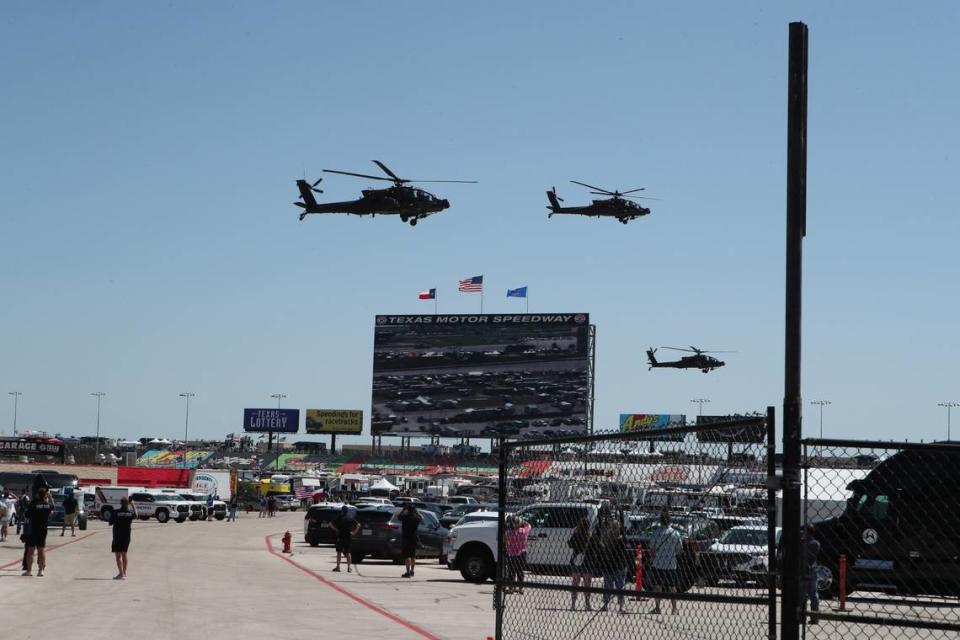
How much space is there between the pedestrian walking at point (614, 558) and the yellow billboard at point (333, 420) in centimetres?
15029

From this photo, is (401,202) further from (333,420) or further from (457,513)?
(333,420)

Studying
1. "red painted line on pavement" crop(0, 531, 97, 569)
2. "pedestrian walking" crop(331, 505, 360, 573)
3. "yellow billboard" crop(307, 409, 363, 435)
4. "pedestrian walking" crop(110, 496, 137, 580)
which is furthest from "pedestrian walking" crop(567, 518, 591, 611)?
"yellow billboard" crop(307, 409, 363, 435)

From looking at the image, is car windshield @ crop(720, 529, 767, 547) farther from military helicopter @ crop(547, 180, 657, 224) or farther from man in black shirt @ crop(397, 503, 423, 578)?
military helicopter @ crop(547, 180, 657, 224)

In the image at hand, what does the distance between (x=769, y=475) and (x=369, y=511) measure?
26526mm

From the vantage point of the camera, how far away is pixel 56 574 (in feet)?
80.3

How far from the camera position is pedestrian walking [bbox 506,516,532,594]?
1162 centimetres

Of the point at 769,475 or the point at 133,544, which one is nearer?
the point at 769,475

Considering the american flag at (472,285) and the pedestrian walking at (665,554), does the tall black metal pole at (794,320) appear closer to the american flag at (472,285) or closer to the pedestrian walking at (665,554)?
the pedestrian walking at (665,554)

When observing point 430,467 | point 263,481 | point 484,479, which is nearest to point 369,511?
point 263,481

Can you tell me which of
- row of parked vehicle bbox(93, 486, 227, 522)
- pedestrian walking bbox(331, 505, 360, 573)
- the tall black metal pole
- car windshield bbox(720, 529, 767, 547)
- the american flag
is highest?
the american flag

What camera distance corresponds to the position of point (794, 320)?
24.7ft

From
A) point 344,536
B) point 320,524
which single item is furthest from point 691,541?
point 320,524

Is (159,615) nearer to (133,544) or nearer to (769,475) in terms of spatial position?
(769,475)

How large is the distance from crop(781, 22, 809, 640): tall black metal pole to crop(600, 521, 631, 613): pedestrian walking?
7.38ft
